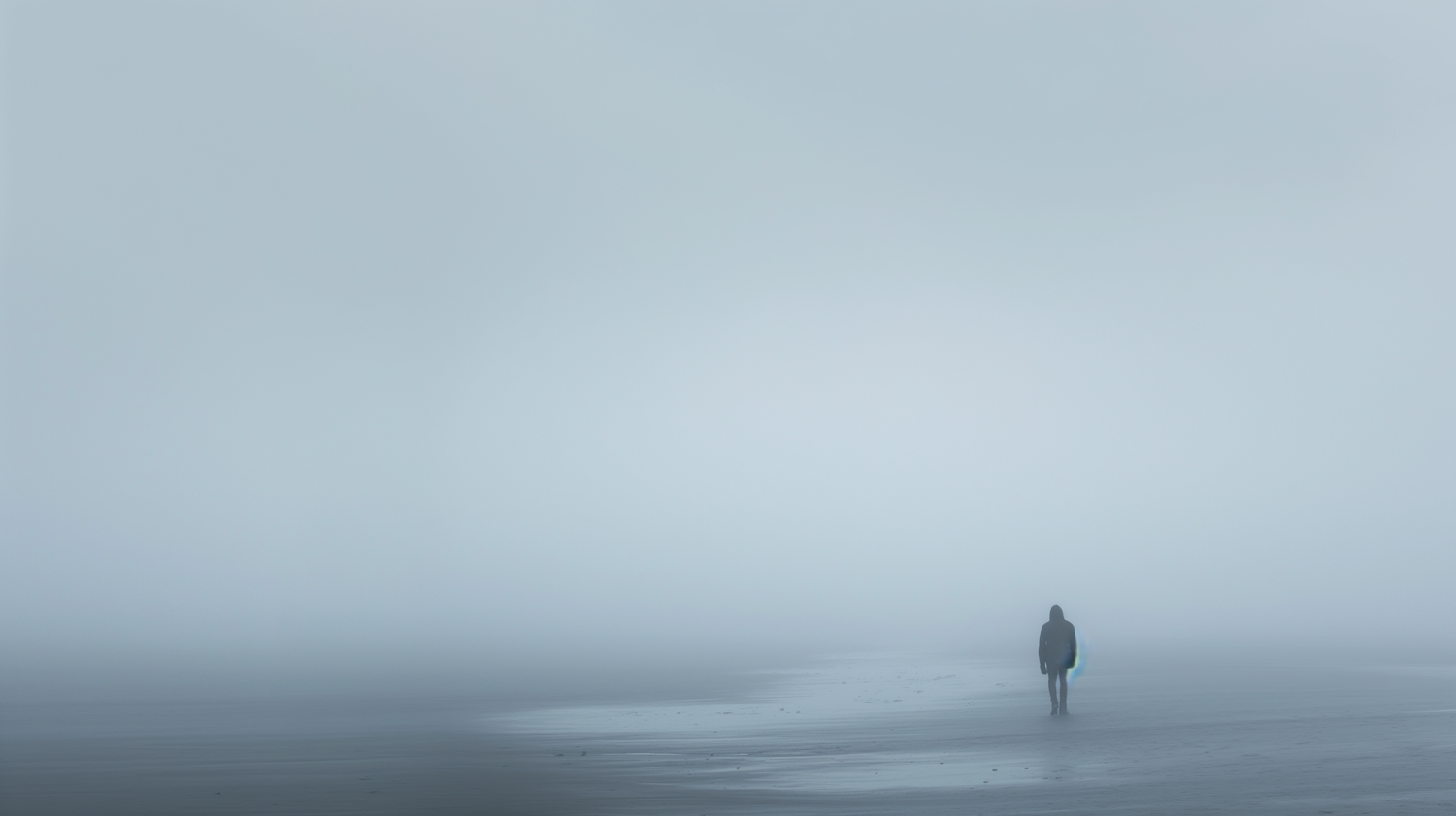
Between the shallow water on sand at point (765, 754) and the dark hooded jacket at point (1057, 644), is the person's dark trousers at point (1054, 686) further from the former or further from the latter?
the shallow water on sand at point (765, 754)

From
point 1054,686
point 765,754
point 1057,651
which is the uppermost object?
point 1057,651

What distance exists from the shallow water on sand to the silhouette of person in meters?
0.61

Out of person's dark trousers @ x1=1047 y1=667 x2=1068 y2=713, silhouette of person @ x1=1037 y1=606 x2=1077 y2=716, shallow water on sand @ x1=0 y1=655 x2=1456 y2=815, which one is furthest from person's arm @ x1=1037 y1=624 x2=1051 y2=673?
shallow water on sand @ x1=0 y1=655 x2=1456 y2=815

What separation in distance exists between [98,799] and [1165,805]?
12473mm

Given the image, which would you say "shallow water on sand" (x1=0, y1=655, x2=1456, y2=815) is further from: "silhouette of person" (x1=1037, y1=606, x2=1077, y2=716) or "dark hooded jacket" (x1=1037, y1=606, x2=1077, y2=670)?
"dark hooded jacket" (x1=1037, y1=606, x2=1077, y2=670)

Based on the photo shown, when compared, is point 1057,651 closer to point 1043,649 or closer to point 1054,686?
point 1043,649

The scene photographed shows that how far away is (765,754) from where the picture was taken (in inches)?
788

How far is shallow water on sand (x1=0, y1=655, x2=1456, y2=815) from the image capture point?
15.3 metres

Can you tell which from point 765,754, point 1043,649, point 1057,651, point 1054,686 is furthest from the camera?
point 1043,649

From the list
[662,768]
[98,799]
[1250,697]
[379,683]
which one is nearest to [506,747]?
[662,768]

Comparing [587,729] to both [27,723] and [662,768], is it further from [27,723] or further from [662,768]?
[27,723]

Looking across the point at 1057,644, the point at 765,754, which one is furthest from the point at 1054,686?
the point at 765,754

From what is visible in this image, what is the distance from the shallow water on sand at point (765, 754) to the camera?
15344mm

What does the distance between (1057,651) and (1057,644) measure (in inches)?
4.9
